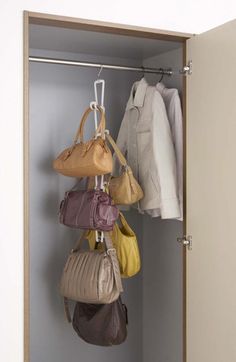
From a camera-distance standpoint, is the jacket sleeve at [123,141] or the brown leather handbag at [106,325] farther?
the jacket sleeve at [123,141]

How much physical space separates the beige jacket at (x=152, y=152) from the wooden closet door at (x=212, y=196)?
0.14m

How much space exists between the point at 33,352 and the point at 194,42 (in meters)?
1.93

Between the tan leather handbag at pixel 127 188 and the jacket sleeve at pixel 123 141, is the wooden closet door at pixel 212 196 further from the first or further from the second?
the jacket sleeve at pixel 123 141

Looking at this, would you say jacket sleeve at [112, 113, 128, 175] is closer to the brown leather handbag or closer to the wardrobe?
the wardrobe

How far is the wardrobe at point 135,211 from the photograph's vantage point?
2.22 metres

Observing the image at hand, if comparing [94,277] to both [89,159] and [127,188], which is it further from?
[89,159]

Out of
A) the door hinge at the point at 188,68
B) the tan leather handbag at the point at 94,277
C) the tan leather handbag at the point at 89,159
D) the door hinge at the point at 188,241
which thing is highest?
the door hinge at the point at 188,68

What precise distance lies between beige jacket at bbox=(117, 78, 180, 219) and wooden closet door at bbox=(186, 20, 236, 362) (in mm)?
140

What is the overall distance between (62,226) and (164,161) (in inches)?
33.0

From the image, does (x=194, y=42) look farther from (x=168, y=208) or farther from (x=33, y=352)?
(x=33, y=352)

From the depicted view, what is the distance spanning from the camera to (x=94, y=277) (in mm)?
2525

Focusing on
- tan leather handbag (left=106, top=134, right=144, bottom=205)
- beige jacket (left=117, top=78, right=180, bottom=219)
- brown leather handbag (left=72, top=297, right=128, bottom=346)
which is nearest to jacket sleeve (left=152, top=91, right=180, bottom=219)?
beige jacket (left=117, top=78, right=180, bottom=219)
